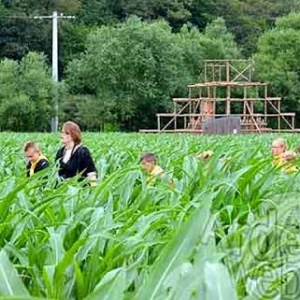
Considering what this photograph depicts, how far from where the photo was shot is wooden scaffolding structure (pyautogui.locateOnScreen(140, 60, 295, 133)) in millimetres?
56344

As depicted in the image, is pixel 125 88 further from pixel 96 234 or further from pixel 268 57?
pixel 96 234

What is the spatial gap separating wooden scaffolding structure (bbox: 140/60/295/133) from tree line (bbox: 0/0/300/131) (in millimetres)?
1330

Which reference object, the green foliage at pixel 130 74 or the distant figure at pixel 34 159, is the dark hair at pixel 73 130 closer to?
the distant figure at pixel 34 159

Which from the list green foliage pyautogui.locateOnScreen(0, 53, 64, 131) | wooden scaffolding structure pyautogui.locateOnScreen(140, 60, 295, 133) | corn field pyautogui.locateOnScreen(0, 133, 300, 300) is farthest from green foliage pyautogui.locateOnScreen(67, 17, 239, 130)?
corn field pyautogui.locateOnScreen(0, 133, 300, 300)

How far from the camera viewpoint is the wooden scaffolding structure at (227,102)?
56.3 m

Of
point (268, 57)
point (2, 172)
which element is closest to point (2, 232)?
point (2, 172)

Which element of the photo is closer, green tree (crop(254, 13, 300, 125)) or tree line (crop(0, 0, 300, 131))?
tree line (crop(0, 0, 300, 131))

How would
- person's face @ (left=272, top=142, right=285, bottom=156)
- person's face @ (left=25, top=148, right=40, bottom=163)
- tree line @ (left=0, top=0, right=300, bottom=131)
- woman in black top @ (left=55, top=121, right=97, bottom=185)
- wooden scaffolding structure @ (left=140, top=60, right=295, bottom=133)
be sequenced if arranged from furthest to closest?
wooden scaffolding structure @ (left=140, top=60, right=295, bottom=133) < tree line @ (left=0, top=0, right=300, bottom=131) < person's face @ (left=272, top=142, right=285, bottom=156) < person's face @ (left=25, top=148, right=40, bottom=163) < woman in black top @ (left=55, top=121, right=97, bottom=185)

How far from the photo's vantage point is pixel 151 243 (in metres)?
2.43

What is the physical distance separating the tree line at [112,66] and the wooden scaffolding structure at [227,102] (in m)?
1.33

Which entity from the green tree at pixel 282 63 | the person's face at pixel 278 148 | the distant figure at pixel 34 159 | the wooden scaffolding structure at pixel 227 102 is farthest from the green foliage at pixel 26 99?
the distant figure at pixel 34 159

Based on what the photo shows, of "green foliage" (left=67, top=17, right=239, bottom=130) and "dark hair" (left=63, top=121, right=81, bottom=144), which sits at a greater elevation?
"dark hair" (left=63, top=121, right=81, bottom=144)

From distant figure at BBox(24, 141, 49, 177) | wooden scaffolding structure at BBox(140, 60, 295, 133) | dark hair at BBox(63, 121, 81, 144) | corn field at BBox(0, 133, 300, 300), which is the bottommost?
wooden scaffolding structure at BBox(140, 60, 295, 133)

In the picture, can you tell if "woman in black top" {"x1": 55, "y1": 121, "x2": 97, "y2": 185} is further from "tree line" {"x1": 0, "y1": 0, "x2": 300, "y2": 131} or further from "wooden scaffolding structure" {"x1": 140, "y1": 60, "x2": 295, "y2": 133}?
"tree line" {"x1": 0, "y1": 0, "x2": 300, "y2": 131}
